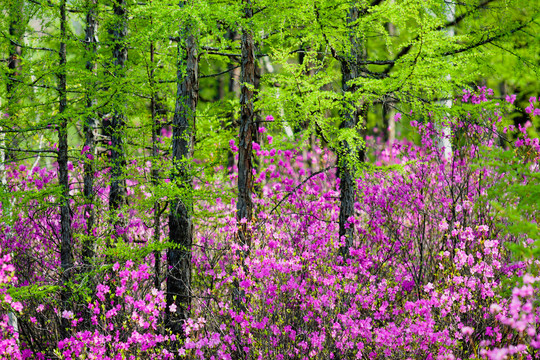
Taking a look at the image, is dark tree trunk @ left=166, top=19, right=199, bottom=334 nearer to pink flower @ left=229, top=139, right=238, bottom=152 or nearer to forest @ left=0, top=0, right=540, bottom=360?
forest @ left=0, top=0, right=540, bottom=360

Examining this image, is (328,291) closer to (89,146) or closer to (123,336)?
(123,336)

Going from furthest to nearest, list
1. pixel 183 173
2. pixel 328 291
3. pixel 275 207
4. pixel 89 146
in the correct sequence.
→ pixel 89 146 < pixel 275 207 < pixel 183 173 < pixel 328 291

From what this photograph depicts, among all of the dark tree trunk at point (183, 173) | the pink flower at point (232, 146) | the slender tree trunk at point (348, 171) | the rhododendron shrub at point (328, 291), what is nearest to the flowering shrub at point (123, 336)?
the rhododendron shrub at point (328, 291)

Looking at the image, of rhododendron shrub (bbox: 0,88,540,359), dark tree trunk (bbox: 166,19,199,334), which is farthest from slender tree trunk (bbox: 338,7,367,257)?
dark tree trunk (bbox: 166,19,199,334)

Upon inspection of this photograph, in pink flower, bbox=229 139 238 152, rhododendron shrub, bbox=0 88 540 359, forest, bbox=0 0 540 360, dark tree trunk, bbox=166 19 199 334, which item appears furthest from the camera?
pink flower, bbox=229 139 238 152

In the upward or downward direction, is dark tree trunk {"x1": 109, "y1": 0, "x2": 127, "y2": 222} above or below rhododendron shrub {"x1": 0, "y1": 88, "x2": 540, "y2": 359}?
above

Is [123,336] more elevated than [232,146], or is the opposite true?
[232,146]

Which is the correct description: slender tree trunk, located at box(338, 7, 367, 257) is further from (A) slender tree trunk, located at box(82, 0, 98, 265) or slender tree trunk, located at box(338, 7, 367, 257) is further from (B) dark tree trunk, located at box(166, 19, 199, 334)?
(A) slender tree trunk, located at box(82, 0, 98, 265)

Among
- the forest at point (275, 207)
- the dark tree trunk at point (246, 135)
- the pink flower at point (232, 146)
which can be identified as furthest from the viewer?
the pink flower at point (232, 146)

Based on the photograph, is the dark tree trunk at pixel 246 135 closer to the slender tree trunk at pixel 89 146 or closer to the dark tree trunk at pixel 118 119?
the dark tree trunk at pixel 118 119

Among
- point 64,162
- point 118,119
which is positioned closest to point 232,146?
point 118,119

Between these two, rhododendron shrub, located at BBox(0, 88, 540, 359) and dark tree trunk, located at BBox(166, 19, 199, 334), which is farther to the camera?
dark tree trunk, located at BBox(166, 19, 199, 334)

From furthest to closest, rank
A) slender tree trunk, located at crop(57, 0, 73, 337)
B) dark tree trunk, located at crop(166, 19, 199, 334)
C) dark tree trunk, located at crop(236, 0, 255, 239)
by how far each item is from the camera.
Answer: dark tree trunk, located at crop(236, 0, 255, 239), dark tree trunk, located at crop(166, 19, 199, 334), slender tree trunk, located at crop(57, 0, 73, 337)

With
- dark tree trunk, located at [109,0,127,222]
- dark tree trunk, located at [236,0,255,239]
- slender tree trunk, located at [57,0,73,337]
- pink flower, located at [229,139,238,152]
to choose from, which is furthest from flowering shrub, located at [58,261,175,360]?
pink flower, located at [229,139,238,152]
